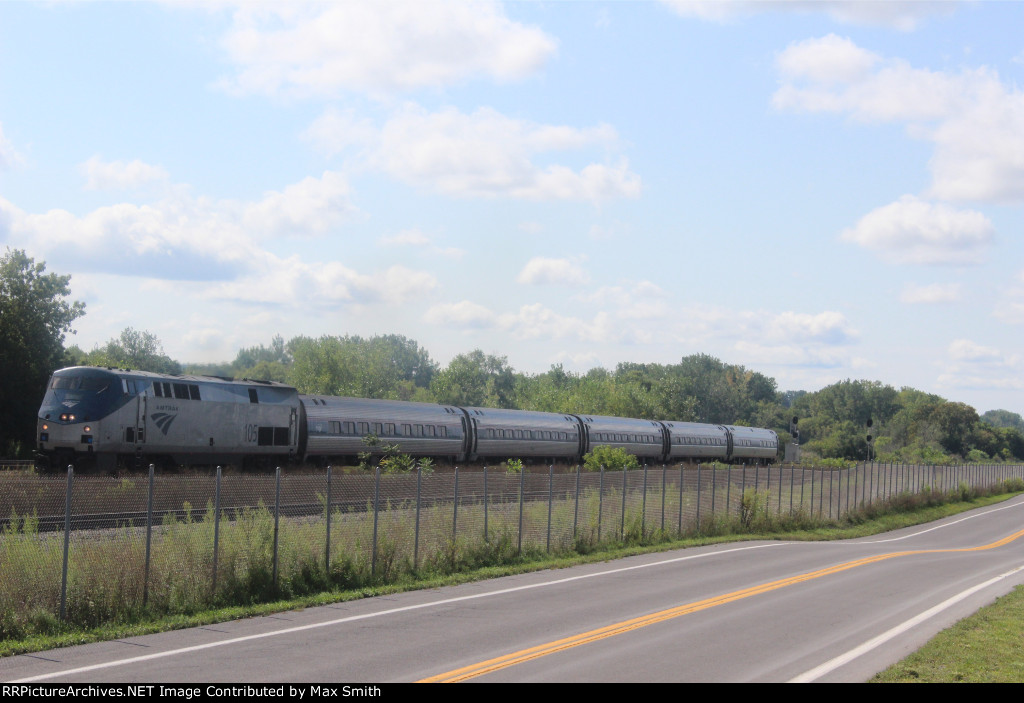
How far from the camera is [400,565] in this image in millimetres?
18750

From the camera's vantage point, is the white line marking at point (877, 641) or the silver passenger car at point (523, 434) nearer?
the white line marking at point (877, 641)

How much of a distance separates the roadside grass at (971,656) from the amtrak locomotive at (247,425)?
2659 centimetres

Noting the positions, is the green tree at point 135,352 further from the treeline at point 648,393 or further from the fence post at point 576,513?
the fence post at point 576,513

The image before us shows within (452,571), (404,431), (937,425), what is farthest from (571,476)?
(937,425)

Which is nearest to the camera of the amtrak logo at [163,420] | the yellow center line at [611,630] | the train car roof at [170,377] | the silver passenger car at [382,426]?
the yellow center line at [611,630]

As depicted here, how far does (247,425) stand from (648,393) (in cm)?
9653

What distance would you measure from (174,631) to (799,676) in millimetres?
8323

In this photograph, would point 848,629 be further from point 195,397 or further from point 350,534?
point 195,397

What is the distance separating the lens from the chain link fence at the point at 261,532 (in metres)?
13.3

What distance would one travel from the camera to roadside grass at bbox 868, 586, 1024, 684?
Answer: 36.5 ft

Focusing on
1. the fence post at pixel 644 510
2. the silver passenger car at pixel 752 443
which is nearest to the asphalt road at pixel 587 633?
the fence post at pixel 644 510

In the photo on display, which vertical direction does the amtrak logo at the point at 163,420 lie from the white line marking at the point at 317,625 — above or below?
above

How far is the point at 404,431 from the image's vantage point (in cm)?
4372

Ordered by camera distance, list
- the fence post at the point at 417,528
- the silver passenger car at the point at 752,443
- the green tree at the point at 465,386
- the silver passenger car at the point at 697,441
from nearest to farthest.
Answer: the fence post at the point at 417,528, the silver passenger car at the point at 697,441, the silver passenger car at the point at 752,443, the green tree at the point at 465,386
